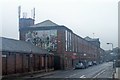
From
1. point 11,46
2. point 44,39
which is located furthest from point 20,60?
point 44,39

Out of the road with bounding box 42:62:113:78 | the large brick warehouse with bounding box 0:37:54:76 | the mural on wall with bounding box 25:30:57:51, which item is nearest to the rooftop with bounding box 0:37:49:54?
the large brick warehouse with bounding box 0:37:54:76

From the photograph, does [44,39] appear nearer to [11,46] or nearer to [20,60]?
[11,46]

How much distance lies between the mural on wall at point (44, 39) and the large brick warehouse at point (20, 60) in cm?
572

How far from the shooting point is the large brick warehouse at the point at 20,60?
38.6 meters

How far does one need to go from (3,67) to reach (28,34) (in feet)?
101

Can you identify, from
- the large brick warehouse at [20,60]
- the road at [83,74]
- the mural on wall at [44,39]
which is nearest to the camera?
the large brick warehouse at [20,60]

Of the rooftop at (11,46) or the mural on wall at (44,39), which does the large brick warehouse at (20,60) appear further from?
the mural on wall at (44,39)

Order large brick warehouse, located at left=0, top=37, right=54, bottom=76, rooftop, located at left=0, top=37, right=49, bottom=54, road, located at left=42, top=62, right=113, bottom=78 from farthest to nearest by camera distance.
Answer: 1. rooftop, located at left=0, top=37, right=49, bottom=54
2. road, located at left=42, top=62, right=113, bottom=78
3. large brick warehouse, located at left=0, top=37, right=54, bottom=76

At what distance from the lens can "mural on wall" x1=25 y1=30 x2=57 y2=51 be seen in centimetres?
6562

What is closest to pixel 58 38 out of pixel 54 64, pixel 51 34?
pixel 51 34

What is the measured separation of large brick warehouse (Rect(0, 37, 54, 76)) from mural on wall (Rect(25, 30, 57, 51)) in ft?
18.8

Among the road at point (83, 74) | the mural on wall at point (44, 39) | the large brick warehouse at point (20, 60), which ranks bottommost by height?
the road at point (83, 74)

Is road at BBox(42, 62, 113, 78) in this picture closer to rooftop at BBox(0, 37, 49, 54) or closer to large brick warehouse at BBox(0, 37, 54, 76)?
large brick warehouse at BBox(0, 37, 54, 76)

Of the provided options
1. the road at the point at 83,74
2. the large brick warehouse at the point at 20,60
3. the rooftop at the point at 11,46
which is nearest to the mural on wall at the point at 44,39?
the large brick warehouse at the point at 20,60
